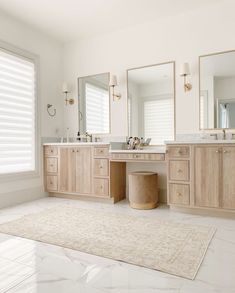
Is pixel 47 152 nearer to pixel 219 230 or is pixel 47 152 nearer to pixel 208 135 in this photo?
pixel 208 135

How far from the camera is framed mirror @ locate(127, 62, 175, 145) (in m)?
3.45

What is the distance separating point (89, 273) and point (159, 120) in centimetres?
242

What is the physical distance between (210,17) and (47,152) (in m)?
3.04

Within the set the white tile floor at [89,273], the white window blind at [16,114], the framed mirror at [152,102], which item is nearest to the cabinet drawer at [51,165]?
the white window blind at [16,114]

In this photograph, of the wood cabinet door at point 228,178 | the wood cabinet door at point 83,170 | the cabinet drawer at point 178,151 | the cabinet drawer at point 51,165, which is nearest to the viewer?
the wood cabinet door at point 228,178

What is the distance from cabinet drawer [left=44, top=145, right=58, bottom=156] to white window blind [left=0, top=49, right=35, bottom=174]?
227 mm

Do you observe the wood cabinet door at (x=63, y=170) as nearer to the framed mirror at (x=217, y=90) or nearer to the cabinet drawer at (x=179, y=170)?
the cabinet drawer at (x=179, y=170)

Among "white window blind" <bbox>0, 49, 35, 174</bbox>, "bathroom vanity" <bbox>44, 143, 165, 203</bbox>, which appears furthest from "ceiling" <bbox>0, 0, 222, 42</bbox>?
"bathroom vanity" <bbox>44, 143, 165, 203</bbox>

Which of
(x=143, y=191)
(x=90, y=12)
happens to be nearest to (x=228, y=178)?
(x=143, y=191)

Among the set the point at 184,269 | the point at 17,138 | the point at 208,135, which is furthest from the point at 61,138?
the point at 184,269

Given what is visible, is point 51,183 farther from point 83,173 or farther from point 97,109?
point 97,109

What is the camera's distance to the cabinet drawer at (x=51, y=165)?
380cm

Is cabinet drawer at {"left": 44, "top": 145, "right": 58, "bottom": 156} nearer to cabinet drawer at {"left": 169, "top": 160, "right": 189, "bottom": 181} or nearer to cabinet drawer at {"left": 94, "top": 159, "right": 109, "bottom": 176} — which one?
cabinet drawer at {"left": 94, "top": 159, "right": 109, "bottom": 176}

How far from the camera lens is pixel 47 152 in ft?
12.8
